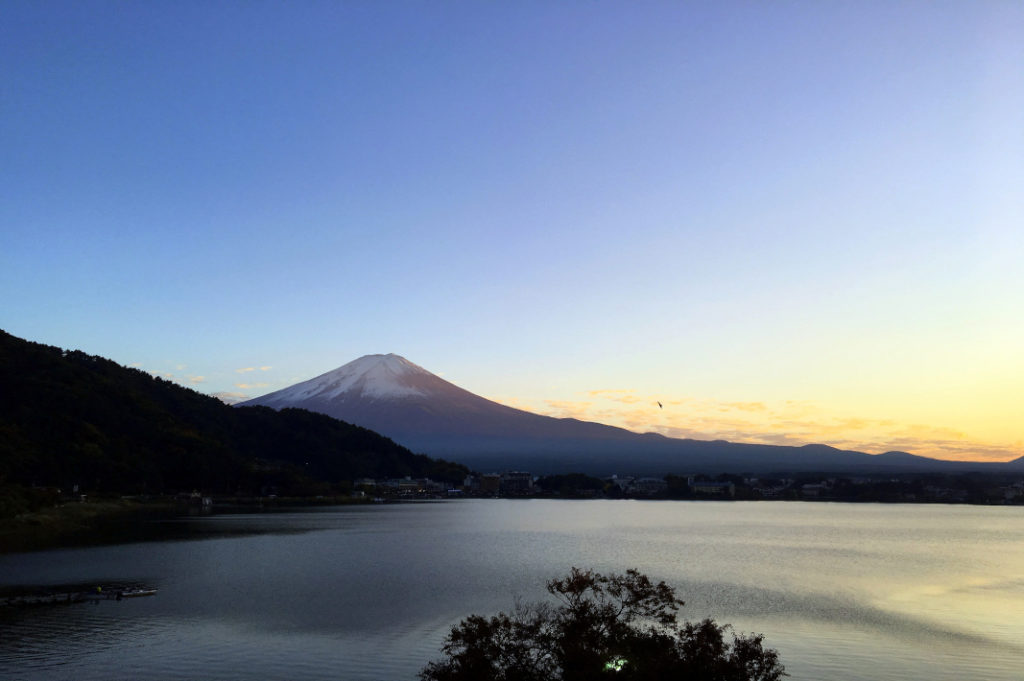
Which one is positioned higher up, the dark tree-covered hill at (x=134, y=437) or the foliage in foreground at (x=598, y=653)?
the dark tree-covered hill at (x=134, y=437)

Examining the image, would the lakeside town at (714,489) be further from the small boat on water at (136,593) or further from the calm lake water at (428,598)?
the small boat on water at (136,593)

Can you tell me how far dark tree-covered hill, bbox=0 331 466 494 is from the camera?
5919 cm

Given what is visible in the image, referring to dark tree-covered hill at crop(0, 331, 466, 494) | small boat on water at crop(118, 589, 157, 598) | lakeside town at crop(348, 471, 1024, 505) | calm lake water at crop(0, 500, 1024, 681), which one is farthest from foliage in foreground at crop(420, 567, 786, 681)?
lakeside town at crop(348, 471, 1024, 505)

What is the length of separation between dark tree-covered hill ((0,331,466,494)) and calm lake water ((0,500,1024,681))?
16751 millimetres

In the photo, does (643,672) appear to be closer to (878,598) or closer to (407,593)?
(407,593)

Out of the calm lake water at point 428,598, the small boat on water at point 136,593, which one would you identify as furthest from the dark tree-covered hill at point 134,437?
the small boat on water at point 136,593

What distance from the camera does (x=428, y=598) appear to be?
2345cm

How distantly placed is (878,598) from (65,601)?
79.0 feet

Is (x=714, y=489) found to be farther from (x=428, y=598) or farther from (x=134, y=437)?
(x=428, y=598)

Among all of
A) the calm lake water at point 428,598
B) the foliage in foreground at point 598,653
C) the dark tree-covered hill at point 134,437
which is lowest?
the calm lake water at point 428,598

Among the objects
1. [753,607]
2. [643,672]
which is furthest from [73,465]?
[643,672]

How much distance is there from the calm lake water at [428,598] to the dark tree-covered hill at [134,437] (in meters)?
16.8

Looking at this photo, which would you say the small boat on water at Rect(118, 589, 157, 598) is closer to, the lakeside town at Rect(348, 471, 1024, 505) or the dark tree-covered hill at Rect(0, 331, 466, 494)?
the dark tree-covered hill at Rect(0, 331, 466, 494)

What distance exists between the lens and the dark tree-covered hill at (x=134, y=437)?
194ft
